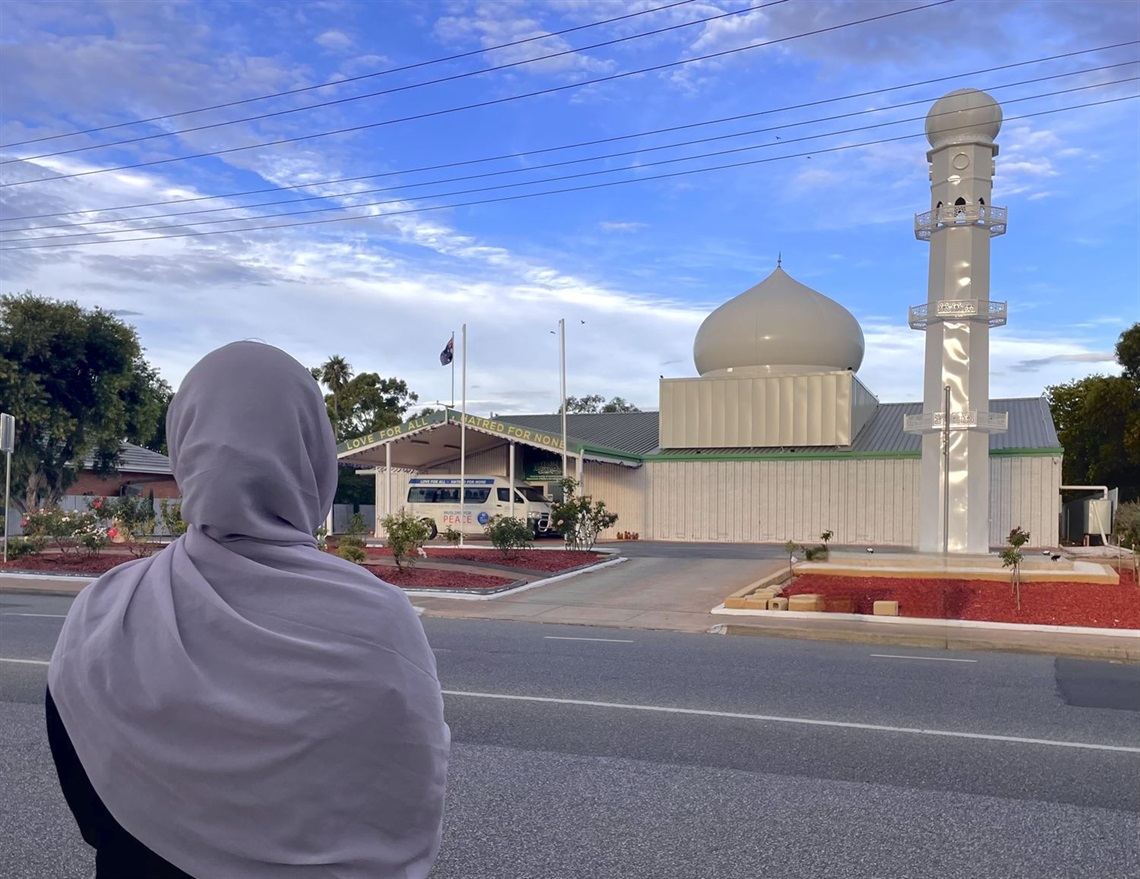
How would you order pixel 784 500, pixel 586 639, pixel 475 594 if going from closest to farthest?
1. pixel 586 639
2. pixel 475 594
3. pixel 784 500

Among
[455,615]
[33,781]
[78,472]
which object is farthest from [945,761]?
[78,472]

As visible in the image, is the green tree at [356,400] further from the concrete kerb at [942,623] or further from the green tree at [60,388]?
the concrete kerb at [942,623]

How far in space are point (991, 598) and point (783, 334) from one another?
2163cm

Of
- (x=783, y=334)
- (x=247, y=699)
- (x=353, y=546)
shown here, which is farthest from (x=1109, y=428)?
(x=247, y=699)

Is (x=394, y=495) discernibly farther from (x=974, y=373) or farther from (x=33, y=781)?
(x=33, y=781)

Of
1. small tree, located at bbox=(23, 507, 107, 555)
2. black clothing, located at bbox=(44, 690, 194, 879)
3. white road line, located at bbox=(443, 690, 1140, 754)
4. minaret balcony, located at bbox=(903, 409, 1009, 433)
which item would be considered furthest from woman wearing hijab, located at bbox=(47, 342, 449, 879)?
minaret balcony, located at bbox=(903, 409, 1009, 433)

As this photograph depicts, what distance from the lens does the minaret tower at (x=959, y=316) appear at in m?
25.1

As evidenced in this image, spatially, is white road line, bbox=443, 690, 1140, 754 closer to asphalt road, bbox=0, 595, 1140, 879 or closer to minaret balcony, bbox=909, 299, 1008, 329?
asphalt road, bbox=0, 595, 1140, 879

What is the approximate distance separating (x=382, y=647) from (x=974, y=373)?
84.4ft

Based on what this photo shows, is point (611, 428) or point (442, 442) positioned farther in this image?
point (611, 428)

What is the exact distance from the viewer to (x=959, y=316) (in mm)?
25281

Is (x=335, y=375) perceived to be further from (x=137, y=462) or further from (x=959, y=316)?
(x=959, y=316)

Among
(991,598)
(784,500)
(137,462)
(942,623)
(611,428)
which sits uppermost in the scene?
(611,428)

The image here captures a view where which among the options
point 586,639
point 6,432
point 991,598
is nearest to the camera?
point 586,639
